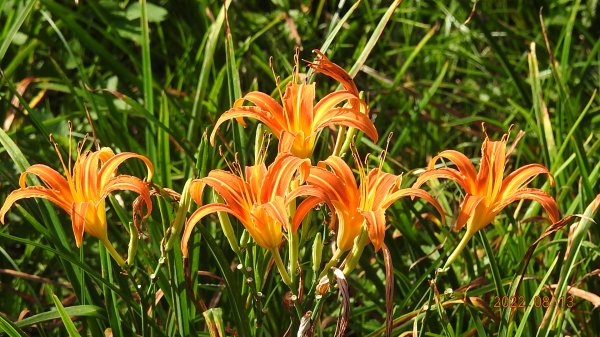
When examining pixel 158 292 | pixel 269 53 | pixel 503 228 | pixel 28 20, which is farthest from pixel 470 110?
pixel 158 292

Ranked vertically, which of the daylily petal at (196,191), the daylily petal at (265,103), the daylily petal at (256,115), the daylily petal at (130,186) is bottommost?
the daylily petal at (196,191)

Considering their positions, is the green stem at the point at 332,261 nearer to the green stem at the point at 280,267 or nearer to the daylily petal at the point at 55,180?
the green stem at the point at 280,267

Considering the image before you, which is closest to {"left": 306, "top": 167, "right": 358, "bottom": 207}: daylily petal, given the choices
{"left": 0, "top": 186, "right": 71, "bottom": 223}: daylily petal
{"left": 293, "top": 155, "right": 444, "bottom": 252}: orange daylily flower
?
{"left": 293, "top": 155, "right": 444, "bottom": 252}: orange daylily flower

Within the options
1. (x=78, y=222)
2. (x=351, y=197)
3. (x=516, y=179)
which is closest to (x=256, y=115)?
(x=351, y=197)

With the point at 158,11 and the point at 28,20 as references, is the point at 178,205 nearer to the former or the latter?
the point at 158,11

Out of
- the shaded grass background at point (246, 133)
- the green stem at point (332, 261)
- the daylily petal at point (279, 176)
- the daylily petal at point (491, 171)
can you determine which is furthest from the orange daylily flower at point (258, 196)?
the daylily petal at point (491, 171)

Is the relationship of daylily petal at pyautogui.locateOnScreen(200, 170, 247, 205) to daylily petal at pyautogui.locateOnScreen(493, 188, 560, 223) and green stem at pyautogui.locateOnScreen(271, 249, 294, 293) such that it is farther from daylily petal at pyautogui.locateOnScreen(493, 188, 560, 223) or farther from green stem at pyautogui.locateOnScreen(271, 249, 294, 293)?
daylily petal at pyautogui.locateOnScreen(493, 188, 560, 223)

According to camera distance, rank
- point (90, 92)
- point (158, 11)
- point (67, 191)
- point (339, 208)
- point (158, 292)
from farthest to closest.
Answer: point (158, 11)
point (90, 92)
point (158, 292)
point (67, 191)
point (339, 208)
